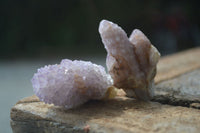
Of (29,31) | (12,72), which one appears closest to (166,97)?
(12,72)

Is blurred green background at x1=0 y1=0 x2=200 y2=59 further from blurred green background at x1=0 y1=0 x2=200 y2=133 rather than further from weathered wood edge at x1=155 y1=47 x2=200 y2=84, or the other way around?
weathered wood edge at x1=155 y1=47 x2=200 y2=84

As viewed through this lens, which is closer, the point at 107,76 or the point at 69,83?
the point at 69,83

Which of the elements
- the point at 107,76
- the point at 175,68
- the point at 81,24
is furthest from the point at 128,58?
the point at 81,24

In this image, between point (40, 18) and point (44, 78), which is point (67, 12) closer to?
point (40, 18)

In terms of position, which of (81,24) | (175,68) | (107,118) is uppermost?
(81,24)

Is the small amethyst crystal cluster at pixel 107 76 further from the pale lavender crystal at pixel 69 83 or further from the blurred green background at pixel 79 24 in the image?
the blurred green background at pixel 79 24

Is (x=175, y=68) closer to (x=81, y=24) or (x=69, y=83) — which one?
(x=69, y=83)
